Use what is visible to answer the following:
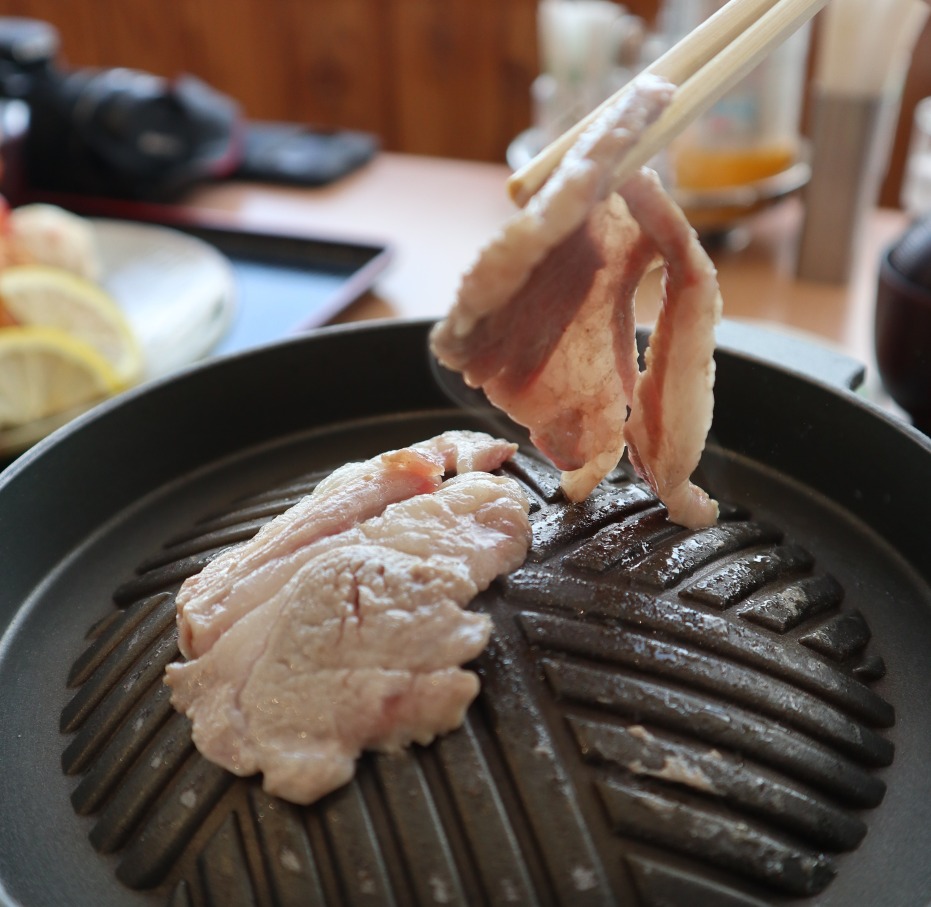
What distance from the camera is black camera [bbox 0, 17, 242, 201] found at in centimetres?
291

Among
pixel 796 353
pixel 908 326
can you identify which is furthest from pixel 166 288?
pixel 908 326

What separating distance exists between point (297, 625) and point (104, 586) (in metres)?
0.42

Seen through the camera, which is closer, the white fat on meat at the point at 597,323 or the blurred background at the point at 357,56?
the white fat on meat at the point at 597,323

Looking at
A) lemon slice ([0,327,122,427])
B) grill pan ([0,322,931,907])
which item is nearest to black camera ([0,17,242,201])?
lemon slice ([0,327,122,427])

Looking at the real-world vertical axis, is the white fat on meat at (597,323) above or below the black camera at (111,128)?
above

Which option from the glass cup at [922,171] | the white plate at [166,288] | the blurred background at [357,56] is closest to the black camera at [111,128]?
the white plate at [166,288]

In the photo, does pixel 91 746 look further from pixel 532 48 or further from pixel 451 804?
pixel 532 48

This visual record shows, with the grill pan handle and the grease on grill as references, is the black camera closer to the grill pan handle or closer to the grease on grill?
the grill pan handle

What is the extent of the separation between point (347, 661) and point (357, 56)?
4.55 metres

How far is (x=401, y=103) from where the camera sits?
15.6 ft

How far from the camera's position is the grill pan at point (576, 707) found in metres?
0.79

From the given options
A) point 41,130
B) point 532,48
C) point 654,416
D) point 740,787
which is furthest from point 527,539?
point 532,48

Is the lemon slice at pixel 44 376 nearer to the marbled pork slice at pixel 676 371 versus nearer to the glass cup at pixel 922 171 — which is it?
the marbled pork slice at pixel 676 371

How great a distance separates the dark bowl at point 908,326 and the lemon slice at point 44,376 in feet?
5.29
